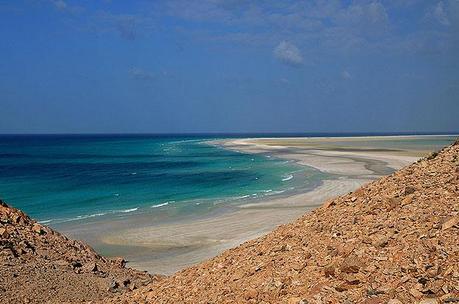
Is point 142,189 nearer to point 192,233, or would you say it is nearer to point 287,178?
point 287,178

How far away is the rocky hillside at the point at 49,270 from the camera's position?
10641 millimetres

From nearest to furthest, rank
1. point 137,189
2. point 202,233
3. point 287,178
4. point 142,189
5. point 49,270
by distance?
point 49,270
point 202,233
point 137,189
point 142,189
point 287,178

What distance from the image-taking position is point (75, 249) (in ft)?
47.2

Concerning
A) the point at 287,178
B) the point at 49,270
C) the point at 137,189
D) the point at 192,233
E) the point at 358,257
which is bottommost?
the point at 192,233

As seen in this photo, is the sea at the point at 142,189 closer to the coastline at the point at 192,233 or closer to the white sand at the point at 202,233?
the coastline at the point at 192,233

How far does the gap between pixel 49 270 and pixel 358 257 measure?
8319 millimetres

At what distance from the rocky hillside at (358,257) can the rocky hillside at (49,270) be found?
92.1 inches

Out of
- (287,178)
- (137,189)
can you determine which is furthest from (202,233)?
(287,178)

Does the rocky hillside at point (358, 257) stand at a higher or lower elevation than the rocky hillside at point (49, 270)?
higher

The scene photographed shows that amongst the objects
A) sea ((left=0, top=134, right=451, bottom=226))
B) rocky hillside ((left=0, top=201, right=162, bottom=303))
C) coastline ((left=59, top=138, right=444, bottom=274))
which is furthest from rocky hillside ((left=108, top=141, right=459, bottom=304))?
sea ((left=0, top=134, right=451, bottom=226))

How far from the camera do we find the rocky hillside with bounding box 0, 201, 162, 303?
419 inches

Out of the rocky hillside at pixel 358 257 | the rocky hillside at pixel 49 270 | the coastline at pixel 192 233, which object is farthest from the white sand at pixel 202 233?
the rocky hillside at pixel 358 257

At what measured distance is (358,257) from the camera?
6.70 meters

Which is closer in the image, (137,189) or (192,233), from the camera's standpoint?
(192,233)
